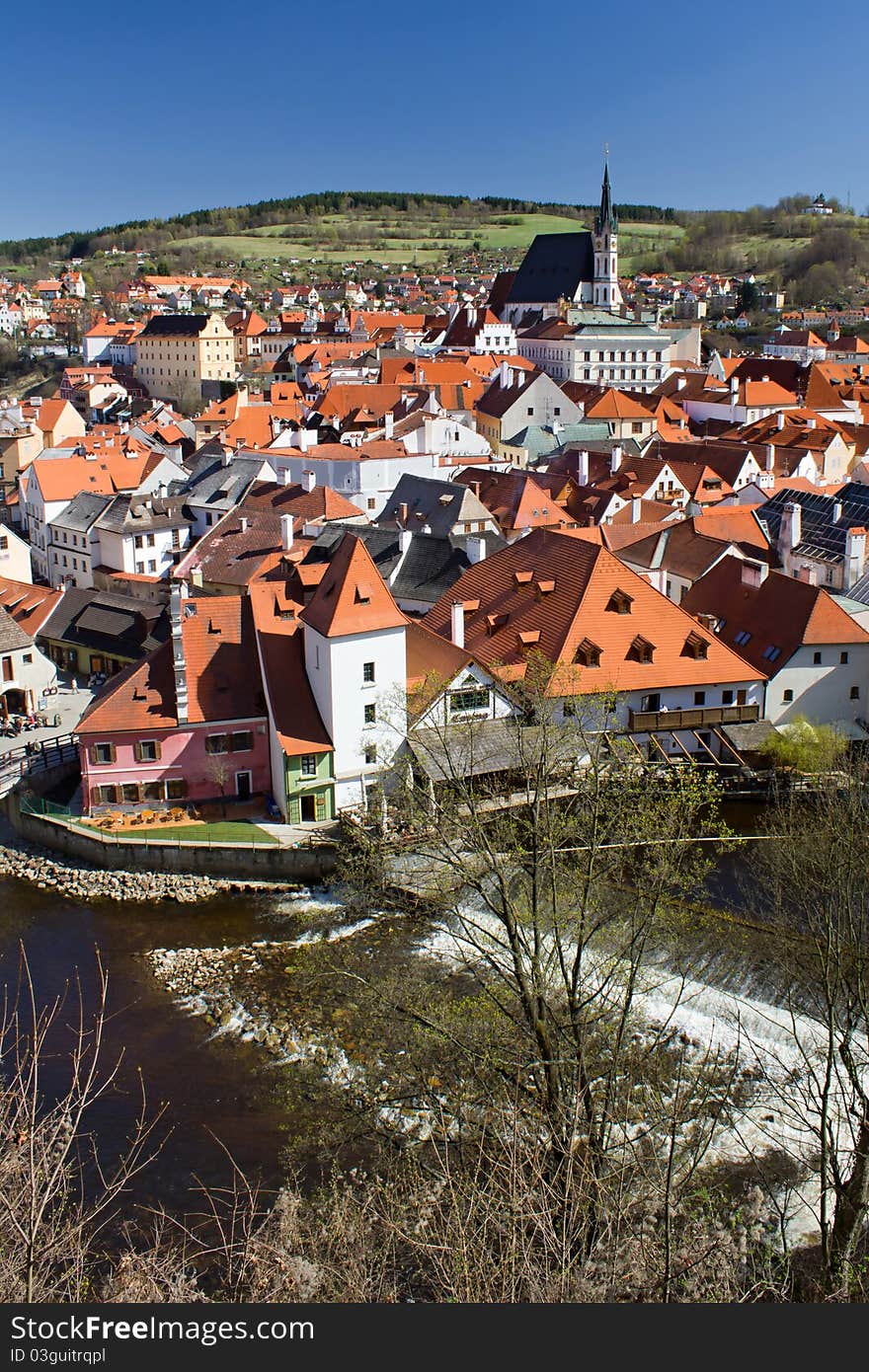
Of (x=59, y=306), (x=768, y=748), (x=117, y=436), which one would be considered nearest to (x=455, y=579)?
(x=768, y=748)

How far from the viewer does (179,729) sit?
28.7m

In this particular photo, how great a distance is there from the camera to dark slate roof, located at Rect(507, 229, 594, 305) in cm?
11000

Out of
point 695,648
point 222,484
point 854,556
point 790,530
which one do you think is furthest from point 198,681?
point 222,484

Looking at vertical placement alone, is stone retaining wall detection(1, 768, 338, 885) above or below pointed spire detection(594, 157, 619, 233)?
below

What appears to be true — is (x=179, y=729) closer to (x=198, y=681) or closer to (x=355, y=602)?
(x=198, y=681)

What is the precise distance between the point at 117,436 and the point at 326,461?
2498 centimetres

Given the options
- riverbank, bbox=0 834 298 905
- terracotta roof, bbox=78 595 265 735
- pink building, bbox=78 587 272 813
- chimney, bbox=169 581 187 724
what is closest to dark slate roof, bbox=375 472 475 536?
terracotta roof, bbox=78 595 265 735

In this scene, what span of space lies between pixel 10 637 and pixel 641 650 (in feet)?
59.6

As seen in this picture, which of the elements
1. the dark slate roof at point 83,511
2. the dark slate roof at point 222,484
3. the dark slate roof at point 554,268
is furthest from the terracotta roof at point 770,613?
the dark slate roof at point 554,268

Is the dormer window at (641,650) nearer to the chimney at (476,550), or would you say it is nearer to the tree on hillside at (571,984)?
the tree on hillside at (571,984)

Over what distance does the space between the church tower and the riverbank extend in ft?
289

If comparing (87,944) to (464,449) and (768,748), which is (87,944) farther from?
(464,449)

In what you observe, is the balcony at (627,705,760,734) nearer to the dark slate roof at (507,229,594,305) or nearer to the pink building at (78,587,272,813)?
the pink building at (78,587,272,813)

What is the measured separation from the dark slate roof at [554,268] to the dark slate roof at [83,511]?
69.5 metres
